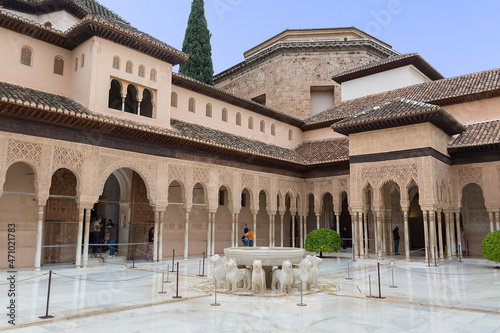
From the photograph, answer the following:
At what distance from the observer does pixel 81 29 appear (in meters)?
13.1

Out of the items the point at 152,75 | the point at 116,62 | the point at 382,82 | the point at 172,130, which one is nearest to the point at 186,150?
the point at 172,130

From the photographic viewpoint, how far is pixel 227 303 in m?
7.00

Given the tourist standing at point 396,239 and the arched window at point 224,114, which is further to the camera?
the arched window at point 224,114

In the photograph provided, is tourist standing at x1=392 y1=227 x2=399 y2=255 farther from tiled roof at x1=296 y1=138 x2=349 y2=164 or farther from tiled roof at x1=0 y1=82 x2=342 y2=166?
tiled roof at x1=0 y1=82 x2=342 y2=166

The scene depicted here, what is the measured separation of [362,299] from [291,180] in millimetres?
13596

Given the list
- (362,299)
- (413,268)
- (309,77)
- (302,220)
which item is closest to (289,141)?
(302,220)

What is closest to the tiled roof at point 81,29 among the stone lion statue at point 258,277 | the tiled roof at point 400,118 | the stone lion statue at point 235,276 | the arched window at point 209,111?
the arched window at point 209,111

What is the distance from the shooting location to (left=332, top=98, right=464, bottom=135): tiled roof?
14281 millimetres

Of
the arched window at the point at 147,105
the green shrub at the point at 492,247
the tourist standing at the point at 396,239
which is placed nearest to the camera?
the green shrub at the point at 492,247

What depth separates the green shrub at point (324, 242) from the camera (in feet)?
51.2

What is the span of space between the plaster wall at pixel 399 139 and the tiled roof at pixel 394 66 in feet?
23.8

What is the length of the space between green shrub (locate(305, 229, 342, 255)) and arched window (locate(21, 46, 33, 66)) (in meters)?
12.6

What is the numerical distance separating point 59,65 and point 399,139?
13511 mm

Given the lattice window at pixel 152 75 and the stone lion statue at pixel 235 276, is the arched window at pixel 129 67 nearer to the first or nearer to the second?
the lattice window at pixel 152 75
